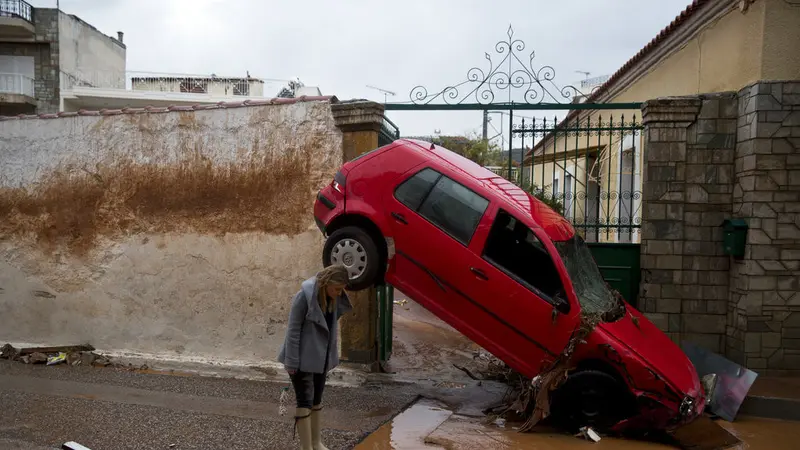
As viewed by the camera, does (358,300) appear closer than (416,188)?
No

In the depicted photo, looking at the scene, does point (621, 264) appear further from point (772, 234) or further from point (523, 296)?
point (523, 296)

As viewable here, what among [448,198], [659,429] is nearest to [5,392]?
[448,198]

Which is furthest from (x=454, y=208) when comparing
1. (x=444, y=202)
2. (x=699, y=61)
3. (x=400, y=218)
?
(x=699, y=61)

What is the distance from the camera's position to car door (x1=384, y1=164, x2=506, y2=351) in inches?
223

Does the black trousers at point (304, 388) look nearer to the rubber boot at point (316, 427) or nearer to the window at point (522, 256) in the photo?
the rubber boot at point (316, 427)

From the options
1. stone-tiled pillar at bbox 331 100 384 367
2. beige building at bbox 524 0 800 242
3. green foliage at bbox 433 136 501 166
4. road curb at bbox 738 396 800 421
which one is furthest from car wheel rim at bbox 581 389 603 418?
green foliage at bbox 433 136 501 166

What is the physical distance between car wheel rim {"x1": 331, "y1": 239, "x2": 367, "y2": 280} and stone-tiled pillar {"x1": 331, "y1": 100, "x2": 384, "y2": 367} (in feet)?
5.61

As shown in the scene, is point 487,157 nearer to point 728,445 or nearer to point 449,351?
point 449,351

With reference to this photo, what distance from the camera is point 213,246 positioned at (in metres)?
8.06

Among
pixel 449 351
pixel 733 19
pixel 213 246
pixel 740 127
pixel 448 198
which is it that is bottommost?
pixel 449 351

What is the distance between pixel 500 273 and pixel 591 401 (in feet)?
4.54

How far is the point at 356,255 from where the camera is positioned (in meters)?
5.85

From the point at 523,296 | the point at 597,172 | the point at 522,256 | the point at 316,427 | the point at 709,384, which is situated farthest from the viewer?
the point at 597,172

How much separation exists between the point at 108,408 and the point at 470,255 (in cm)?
394
